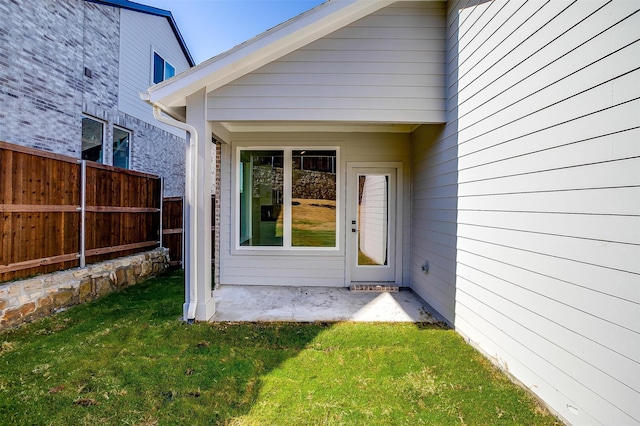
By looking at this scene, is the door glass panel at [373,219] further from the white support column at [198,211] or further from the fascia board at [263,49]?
the white support column at [198,211]

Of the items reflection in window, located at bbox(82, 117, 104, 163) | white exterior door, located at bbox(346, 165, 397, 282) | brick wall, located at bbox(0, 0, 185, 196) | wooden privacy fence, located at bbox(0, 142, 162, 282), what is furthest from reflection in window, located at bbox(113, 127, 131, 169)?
white exterior door, located at bbox(346, 165, 397, 282)

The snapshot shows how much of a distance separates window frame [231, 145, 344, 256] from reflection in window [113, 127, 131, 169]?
14.2ft

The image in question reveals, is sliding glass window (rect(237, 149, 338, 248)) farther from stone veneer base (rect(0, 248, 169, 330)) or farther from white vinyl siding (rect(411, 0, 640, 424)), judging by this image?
white vinyl siding (rect(411, 0, 640, 424))

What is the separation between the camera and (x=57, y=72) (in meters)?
6.14

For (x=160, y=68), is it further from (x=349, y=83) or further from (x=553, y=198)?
(x=553, y=198)

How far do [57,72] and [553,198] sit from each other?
27.8 feet

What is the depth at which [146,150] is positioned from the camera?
8.84m

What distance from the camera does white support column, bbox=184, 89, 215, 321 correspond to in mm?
3869

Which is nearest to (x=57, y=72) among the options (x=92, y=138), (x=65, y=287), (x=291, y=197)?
(x=92, y=138)

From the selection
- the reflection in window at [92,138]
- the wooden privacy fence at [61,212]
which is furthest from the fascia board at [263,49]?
the reflection in window at [92,138]

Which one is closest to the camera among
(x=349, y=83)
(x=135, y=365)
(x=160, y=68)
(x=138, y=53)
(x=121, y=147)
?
(x=135, y=365)

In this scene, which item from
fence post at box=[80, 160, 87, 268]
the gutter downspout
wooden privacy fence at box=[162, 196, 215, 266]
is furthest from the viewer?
wooden privacy fence at box=[162, 196, 215, 266]

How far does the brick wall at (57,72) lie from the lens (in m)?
5.40

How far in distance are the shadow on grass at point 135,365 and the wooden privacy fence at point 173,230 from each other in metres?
2.77
